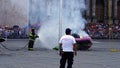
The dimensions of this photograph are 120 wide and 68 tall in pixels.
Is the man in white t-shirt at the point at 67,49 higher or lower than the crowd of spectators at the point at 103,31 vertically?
higher

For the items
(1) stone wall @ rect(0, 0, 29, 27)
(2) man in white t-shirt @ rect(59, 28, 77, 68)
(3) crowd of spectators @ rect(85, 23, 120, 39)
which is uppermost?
(1) stone wall @ rect(0, 0, 29, 27)

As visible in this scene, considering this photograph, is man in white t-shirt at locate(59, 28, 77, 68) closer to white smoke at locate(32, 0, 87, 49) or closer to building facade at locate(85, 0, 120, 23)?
white smoke at locate(32, 0, 87, 49)

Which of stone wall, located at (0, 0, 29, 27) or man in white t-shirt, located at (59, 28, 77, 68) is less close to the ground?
stone wall, located at (0, 0, 29, 27)

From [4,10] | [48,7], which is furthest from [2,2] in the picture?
[48,7]

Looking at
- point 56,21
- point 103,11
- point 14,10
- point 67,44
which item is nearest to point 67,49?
point 67,44

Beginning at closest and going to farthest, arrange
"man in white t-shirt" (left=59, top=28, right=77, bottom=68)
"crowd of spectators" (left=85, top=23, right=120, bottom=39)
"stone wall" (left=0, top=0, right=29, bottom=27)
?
"man in white t-shirt" (left=59, top=28, right=77, bottom=68), "stone wall" (left=0, top=0, right=29, bottom=27), "crowd of spectators" (left=85, top=23, right=120, bottom=39)

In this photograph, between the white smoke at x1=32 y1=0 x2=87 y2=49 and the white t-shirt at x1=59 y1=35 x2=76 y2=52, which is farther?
the white smoke at x1=32 y1=0 x2=87 y2=49

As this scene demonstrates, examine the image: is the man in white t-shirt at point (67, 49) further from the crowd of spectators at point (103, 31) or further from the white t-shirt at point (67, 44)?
the crowd of spectators at point (103, 31)

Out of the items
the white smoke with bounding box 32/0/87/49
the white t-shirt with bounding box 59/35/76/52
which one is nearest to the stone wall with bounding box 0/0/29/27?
the white smoke with bounding box 32/0/87/49

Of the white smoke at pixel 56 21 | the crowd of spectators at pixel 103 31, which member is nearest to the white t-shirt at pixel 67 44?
the white smoke at pixel 56 21

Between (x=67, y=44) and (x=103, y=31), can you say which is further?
(x=103, y=31)

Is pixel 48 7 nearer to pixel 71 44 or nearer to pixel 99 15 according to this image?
pixel 71 44

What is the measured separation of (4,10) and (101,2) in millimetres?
27172

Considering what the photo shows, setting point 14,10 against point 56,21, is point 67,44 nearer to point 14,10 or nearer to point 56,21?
point 56,21
